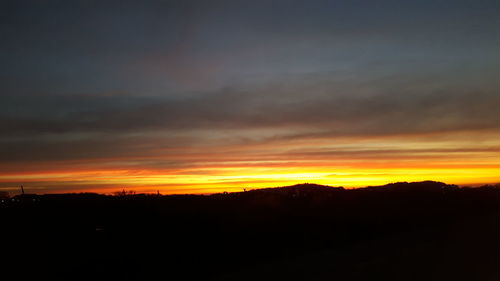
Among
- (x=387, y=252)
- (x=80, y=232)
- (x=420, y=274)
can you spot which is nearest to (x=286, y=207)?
(x=80, y=232)

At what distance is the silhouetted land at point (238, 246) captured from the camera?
14.3m

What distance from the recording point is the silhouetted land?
47.0 feet

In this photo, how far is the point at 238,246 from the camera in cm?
2161

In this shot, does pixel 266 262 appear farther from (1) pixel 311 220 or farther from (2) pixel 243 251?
(1) pixel 311 220

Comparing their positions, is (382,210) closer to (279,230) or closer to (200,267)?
(279,230)

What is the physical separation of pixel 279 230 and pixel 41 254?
1157 centimetres

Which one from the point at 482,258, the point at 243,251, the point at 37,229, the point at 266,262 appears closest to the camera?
the point at 482,258

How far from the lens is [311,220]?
31.0 meters

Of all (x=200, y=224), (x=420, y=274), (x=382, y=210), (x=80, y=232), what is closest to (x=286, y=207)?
(x=382, y=210)

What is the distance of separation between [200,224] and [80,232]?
6277 mm

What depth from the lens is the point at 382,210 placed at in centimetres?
3928

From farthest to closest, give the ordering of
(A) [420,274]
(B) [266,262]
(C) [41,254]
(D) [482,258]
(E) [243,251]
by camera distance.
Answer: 1. (E) [243,251]
2. (C) [41,254]
3. (B) [266,262]
4. (D) [482,258]
5. (A) [420,274]

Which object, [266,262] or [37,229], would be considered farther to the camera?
[37,229]

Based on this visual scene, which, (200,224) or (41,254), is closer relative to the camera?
(41,254)
